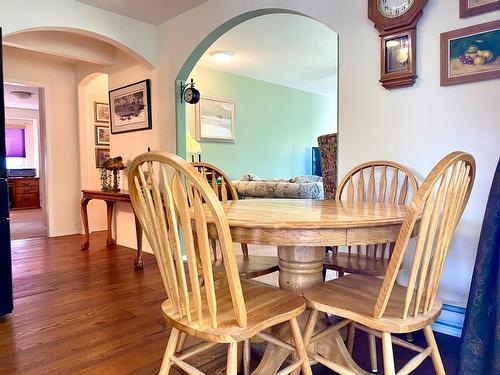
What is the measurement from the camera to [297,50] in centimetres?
483

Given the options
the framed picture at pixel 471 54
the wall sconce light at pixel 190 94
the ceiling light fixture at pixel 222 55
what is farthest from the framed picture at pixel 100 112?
the framed picture at pixel 471 54

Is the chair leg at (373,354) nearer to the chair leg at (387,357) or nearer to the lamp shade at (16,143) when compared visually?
the chair leg at (387,357)

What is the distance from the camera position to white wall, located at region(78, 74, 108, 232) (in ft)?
16.5

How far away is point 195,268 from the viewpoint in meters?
1.06

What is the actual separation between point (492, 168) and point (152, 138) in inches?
118

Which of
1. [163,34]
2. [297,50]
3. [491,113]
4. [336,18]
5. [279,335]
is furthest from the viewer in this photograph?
[297,50]

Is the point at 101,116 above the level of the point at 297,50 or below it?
below

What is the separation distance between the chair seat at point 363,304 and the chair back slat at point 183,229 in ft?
1.17

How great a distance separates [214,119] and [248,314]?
15.8ft

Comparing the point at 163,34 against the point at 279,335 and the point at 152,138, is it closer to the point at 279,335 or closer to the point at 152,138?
the point at 152,138

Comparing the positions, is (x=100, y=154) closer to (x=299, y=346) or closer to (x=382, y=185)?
(x=382, y=185)

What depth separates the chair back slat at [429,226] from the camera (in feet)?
3.32

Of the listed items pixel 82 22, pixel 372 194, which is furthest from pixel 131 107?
pixel 372 194

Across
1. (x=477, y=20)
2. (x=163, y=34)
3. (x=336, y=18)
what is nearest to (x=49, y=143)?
(x=163, y=34)
